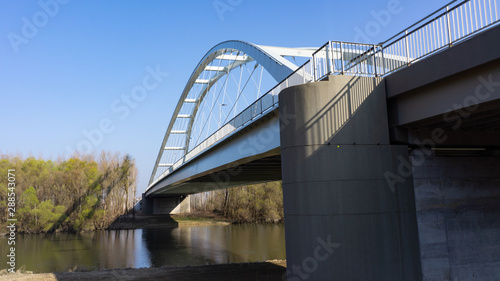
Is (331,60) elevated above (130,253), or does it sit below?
above

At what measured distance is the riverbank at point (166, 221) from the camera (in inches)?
1933

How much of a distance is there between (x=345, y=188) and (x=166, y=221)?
163 ft

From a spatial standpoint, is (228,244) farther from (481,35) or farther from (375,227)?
(481,35)

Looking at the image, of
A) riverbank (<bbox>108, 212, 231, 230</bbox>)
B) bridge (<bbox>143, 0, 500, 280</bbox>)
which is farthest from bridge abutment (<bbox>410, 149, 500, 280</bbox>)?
riverbank (<bbox>108, 212, 231, 230</bbox>)

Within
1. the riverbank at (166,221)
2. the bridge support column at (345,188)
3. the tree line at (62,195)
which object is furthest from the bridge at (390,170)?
the riverbank at (166,221)

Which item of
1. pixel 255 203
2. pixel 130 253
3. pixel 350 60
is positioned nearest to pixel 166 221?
pixel 255 203

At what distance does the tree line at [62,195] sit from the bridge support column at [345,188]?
40.4m

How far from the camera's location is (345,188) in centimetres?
777

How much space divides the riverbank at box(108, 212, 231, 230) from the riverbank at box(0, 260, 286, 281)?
34.8 metres

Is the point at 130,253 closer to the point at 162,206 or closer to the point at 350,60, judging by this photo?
the point at 350,60

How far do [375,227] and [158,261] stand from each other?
1735cm

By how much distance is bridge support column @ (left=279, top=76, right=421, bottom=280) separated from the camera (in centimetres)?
758

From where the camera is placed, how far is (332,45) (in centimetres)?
892

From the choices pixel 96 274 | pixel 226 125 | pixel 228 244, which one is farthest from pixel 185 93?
pixel 96 274
